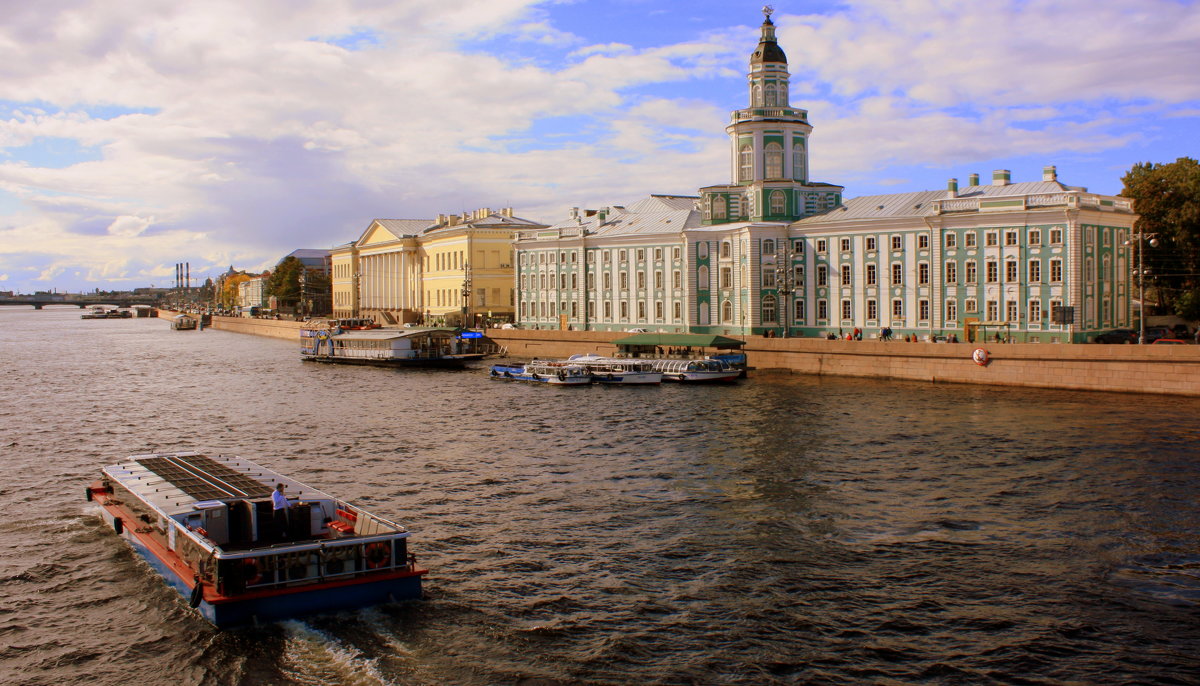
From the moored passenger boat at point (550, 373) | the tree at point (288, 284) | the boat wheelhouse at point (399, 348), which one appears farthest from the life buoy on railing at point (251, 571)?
the tree at point (288, 284)

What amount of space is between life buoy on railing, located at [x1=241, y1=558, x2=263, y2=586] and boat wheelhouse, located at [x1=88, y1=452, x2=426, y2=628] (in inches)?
0.6

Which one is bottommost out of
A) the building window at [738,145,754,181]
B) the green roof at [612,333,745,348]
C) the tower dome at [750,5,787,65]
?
the green roof at [612,333,745,348]

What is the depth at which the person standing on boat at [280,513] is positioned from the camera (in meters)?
17.4

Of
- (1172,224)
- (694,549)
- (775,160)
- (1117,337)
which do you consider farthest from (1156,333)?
(694,549)

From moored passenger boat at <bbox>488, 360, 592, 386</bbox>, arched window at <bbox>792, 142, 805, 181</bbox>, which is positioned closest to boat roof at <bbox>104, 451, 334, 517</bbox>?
moored passenger boat at <bbox>488, 360, 592, 386</bbox>

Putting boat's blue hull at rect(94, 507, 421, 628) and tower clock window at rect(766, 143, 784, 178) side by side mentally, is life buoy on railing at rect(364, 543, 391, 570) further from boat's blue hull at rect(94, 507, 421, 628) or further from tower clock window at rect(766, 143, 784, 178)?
tower clock window at rect(766, 143, 784, 178)

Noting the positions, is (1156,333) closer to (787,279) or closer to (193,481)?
(787,279)

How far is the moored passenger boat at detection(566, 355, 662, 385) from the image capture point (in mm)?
52031

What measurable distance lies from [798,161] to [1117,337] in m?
25.2

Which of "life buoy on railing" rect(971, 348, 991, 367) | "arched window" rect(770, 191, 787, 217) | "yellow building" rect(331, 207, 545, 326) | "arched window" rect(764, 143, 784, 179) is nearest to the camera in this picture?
"life buoy on railing" rect(971, 348, 991, 367)

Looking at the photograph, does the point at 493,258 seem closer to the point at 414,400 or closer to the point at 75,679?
the point at 414,400

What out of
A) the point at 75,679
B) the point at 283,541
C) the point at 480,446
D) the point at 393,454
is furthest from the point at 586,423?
the point at 75,679

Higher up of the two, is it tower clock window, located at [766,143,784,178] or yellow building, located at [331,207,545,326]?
tower clock window, located at [766,143,784,178]

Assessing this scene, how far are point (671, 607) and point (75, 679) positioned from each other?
353 inches
